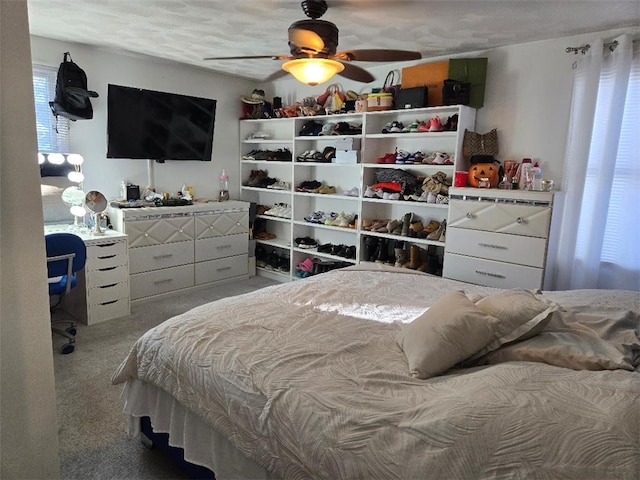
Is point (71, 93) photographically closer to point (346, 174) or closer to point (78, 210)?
point (78, 210)

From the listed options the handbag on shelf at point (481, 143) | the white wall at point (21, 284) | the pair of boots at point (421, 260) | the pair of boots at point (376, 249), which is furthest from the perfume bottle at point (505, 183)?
the white wall at point (21, 284)

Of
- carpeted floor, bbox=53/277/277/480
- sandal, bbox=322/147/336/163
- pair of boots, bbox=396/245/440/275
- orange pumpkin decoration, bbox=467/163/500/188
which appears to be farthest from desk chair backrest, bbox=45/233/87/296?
orange pumpkin decoration, bbox=467/163/500/188

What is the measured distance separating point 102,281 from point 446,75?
11.2 ft

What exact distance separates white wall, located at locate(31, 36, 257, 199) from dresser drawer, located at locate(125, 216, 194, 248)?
0.55m

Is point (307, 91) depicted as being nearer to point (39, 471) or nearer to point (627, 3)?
point (627, 3)

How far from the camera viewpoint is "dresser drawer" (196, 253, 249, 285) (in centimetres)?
448

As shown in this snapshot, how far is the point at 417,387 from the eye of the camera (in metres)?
1.35

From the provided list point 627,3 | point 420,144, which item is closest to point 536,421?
point 627,3

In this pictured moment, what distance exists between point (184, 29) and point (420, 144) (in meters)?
2.26

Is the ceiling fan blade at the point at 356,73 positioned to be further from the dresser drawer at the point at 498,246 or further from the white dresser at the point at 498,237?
the dresser drawer at the point at 498,246

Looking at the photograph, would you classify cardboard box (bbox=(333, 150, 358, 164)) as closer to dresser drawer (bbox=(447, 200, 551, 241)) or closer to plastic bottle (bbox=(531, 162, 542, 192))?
dresser drawer (bbox=(447, 200, 551, 241))

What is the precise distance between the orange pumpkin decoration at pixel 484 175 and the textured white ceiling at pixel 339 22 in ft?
3.17

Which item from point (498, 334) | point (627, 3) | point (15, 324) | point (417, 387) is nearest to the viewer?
point (15, 324)

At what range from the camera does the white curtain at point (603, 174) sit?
9.14 ft
